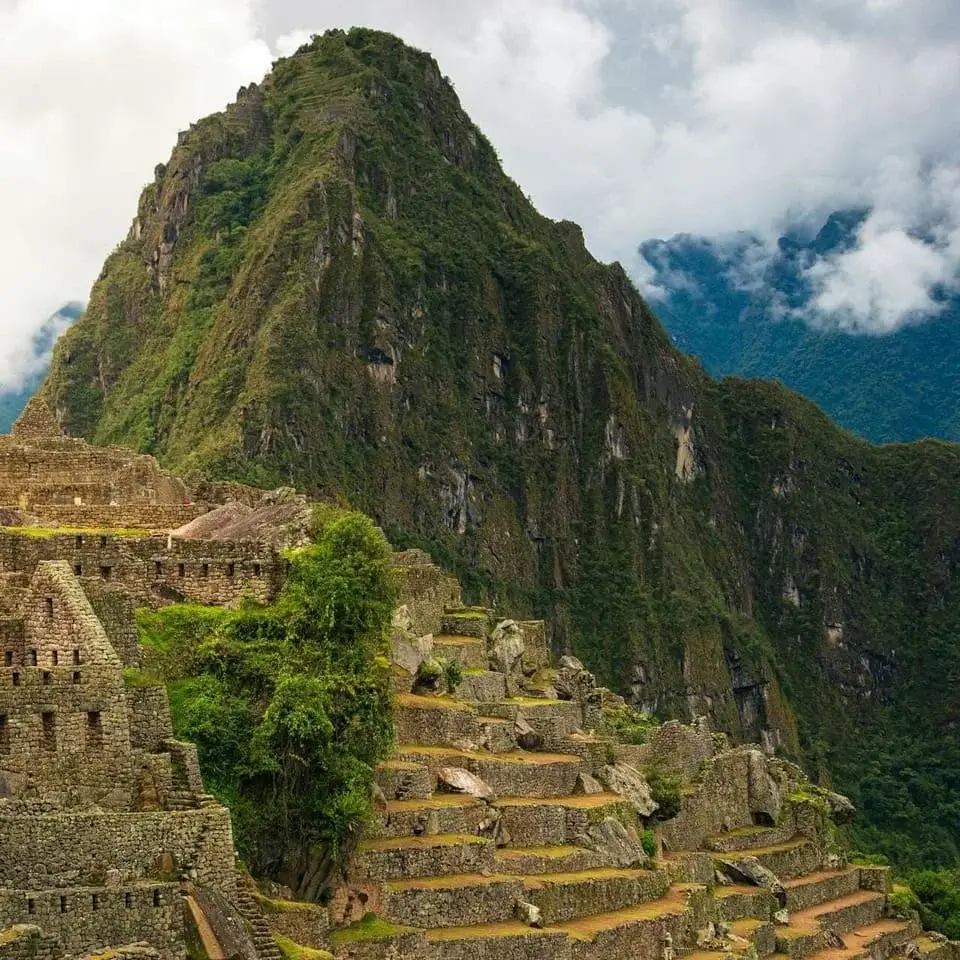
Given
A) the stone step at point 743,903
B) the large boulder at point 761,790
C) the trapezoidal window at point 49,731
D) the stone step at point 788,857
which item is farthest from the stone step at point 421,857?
the large boulder at point 761,790

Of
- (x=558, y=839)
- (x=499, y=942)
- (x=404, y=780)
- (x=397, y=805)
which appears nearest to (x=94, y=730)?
(x=397, y=805)

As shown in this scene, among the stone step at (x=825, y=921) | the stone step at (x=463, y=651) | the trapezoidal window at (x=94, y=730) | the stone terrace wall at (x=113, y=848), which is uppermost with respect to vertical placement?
the stone step at (x=463, y=651)

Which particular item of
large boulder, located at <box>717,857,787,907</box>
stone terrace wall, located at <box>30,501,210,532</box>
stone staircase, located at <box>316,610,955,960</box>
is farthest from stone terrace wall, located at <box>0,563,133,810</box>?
large boulder, located at <box>717,857,787,907</box>

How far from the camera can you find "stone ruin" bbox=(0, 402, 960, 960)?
2228 centimetres

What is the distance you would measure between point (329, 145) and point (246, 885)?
591ft

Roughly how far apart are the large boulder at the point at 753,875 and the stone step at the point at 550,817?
7928 mm

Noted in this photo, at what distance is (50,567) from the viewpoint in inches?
1067

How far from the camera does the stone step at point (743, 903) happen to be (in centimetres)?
4308

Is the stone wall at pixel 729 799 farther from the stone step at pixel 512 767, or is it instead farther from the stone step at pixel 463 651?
the stone step at pixel 512 767

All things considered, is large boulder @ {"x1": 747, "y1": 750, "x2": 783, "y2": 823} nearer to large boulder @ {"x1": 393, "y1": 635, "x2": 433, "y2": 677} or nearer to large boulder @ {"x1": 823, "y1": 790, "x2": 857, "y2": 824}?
large boulder @ {"x1": 823, "y1": 790, "x2": 857, "y2": 824}

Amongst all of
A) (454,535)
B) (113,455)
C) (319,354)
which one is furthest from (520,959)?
(454,535)

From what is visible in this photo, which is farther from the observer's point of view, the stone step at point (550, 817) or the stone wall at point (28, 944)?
the stone step at point (550, 817)

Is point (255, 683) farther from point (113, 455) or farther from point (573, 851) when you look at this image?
point (113, 455)

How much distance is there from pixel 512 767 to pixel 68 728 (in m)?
15.8
